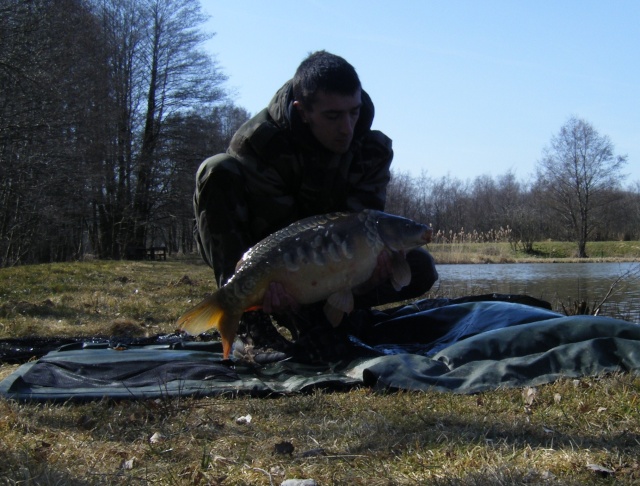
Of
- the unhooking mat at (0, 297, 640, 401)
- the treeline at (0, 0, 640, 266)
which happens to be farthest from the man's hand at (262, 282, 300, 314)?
the treeline at (0, 0, 640, 266)

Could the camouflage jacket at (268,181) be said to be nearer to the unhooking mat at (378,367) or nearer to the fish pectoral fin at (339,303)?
the unhooking mat at (378,367)

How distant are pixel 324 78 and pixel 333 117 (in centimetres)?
22

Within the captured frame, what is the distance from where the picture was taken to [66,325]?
6.13 m

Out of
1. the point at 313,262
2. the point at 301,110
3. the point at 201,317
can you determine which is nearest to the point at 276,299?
the point at 313,262

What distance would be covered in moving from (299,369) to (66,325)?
3.30 meters

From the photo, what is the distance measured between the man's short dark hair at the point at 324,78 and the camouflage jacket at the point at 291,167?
146 mm

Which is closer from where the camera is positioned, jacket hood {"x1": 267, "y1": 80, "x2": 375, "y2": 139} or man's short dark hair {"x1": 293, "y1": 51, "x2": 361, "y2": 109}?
man's short dark hair {"x1": 293, "y1": 51, "x2": 361, "y2": 109}

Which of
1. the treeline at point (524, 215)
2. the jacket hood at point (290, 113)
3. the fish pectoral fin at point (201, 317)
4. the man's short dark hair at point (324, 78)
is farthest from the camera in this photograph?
the treeline at point (524, 215)

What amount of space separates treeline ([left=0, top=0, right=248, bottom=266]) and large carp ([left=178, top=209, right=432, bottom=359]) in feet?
57.5

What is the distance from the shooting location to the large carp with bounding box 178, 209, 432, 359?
339 centimetres

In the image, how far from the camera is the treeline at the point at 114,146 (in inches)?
758

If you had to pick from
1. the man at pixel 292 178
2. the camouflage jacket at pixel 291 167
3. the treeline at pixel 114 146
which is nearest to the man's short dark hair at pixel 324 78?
the man at pixel 292 178

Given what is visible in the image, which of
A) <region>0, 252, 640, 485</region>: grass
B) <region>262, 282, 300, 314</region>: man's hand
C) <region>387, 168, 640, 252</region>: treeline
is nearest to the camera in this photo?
<region>0, 252, 640, 485</region>: grass

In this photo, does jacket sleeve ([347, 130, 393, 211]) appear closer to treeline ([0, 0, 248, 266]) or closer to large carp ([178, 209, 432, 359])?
large carp ([178, 209, 432, 359])
